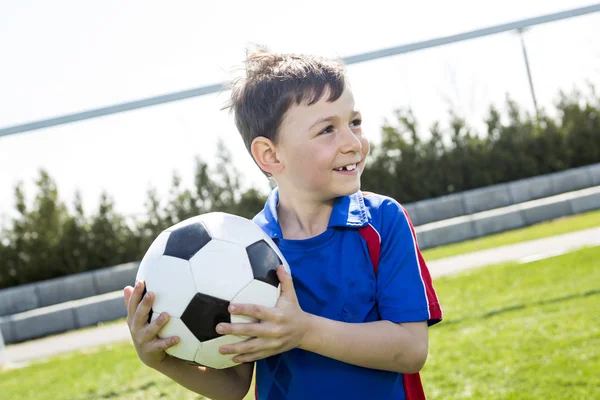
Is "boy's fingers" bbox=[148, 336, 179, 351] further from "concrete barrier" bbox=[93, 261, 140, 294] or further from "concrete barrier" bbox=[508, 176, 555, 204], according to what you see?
"concrete barrier" bbox=[508, 176, 555, 204]

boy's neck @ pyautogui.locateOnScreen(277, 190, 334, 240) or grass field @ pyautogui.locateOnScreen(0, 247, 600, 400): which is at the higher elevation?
boy's neck @ pyautogui.locateOnScreen(277, 190, 334, 240)

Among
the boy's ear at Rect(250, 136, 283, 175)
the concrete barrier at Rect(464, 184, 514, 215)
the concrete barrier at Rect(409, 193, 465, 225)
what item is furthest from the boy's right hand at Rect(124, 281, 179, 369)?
the concrete barrier at Rect(464, 184, 514, 215)

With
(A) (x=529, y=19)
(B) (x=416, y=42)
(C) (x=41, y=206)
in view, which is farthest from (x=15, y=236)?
(A) (x=529, y=19)

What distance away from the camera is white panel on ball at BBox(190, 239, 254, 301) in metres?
1.81

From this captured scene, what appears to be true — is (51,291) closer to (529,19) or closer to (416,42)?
(416,42)

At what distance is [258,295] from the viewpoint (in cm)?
178

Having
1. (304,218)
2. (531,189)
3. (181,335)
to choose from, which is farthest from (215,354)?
(531,189)

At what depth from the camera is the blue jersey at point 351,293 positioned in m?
1.87

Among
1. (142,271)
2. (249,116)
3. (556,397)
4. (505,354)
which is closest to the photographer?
(142,271)

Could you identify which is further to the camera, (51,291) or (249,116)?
(51,291)

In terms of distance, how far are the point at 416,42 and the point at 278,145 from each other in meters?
4.48

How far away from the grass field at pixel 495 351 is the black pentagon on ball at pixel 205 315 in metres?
2.22

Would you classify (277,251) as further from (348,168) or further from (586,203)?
(586,203)

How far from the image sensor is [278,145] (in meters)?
2.03
